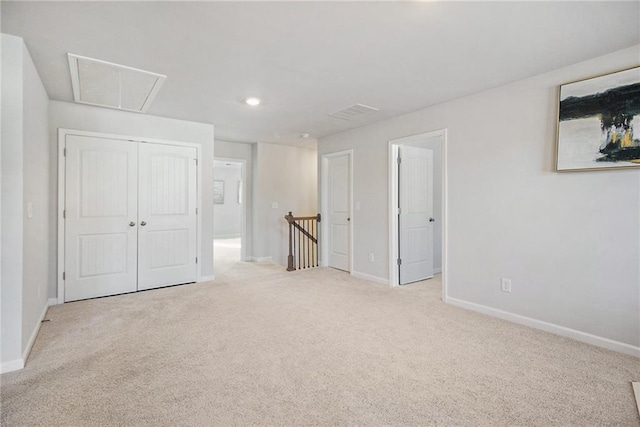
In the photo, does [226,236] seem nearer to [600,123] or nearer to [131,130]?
[131,130]

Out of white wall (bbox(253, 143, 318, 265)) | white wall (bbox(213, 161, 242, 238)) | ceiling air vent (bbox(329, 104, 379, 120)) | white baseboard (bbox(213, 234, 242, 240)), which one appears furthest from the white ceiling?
white baseboard (bbox(213, 234, 242, 240))

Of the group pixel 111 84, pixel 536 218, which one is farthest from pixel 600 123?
pixel 111 84

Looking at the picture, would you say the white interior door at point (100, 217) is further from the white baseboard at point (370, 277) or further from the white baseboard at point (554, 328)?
the white baseboard at point (554, 328)

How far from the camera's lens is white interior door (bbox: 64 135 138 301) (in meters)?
3.54

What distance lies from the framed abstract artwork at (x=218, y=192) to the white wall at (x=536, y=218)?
294 inches

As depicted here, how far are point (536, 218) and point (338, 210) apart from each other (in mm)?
2986

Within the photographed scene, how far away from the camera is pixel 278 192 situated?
243 inches

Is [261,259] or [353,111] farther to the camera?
A: [261,259]

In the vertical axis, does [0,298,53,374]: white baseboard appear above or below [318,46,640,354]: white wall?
below

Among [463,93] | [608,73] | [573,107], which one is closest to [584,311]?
[573,107]

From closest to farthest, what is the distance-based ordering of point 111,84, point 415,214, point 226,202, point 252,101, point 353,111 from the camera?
1. point 111,84
2. point 252,101
3. point 353,111
4. point 415,214
5. point 226,202

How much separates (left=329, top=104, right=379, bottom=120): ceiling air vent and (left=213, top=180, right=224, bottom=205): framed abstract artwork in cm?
673

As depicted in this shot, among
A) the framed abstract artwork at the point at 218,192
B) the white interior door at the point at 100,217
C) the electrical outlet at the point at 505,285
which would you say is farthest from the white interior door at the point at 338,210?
the framed abstract artwork at the point at 218,192

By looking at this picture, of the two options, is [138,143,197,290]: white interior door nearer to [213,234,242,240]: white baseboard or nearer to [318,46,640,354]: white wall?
[318,46,640,354]: white wall
